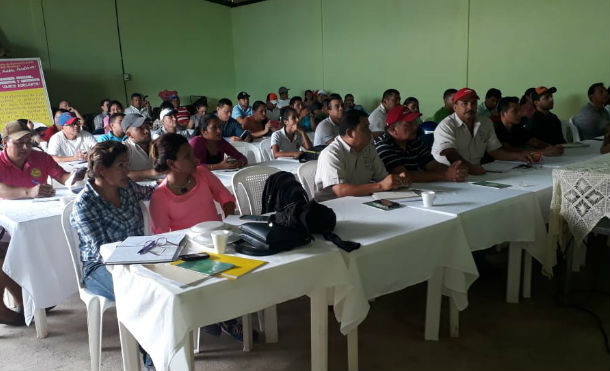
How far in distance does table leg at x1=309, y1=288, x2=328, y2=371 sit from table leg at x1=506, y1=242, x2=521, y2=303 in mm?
1396

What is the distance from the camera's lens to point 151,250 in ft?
5.98

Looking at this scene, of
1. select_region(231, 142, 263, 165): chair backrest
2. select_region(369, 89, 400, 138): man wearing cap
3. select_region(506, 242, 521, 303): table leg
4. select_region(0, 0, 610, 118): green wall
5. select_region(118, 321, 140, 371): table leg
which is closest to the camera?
select_region(118, 321, 140, 371): table leg

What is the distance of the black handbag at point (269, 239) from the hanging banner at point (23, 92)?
810 cm

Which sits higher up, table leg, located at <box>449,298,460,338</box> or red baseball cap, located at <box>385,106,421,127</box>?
red baseball cap, located at <box>385,106,421,127</box>

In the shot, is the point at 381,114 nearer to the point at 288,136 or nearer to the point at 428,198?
the point at 288,136

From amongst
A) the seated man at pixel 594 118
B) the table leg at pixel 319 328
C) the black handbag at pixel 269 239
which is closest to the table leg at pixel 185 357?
the black handbag at pixel 269 239

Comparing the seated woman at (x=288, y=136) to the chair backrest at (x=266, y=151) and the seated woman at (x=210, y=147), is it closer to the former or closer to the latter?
the chair backrest at (x=266, y=151)

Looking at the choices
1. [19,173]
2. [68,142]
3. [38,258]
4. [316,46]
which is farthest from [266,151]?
[316,46]

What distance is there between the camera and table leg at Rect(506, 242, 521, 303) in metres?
2.76

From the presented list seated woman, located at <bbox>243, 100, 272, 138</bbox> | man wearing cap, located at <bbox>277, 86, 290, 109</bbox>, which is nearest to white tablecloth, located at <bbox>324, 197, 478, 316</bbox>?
seated woman, located at <bbox>243, 100, 272, 138</bbox>

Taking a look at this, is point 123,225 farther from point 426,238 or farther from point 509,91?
point 509,91

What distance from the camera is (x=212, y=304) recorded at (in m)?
1.55

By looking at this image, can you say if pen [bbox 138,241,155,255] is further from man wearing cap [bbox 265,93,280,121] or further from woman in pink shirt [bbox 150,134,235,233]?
man wearing cap [bbox 265,93,280,121]

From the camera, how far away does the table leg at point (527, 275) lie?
2.88 meters
